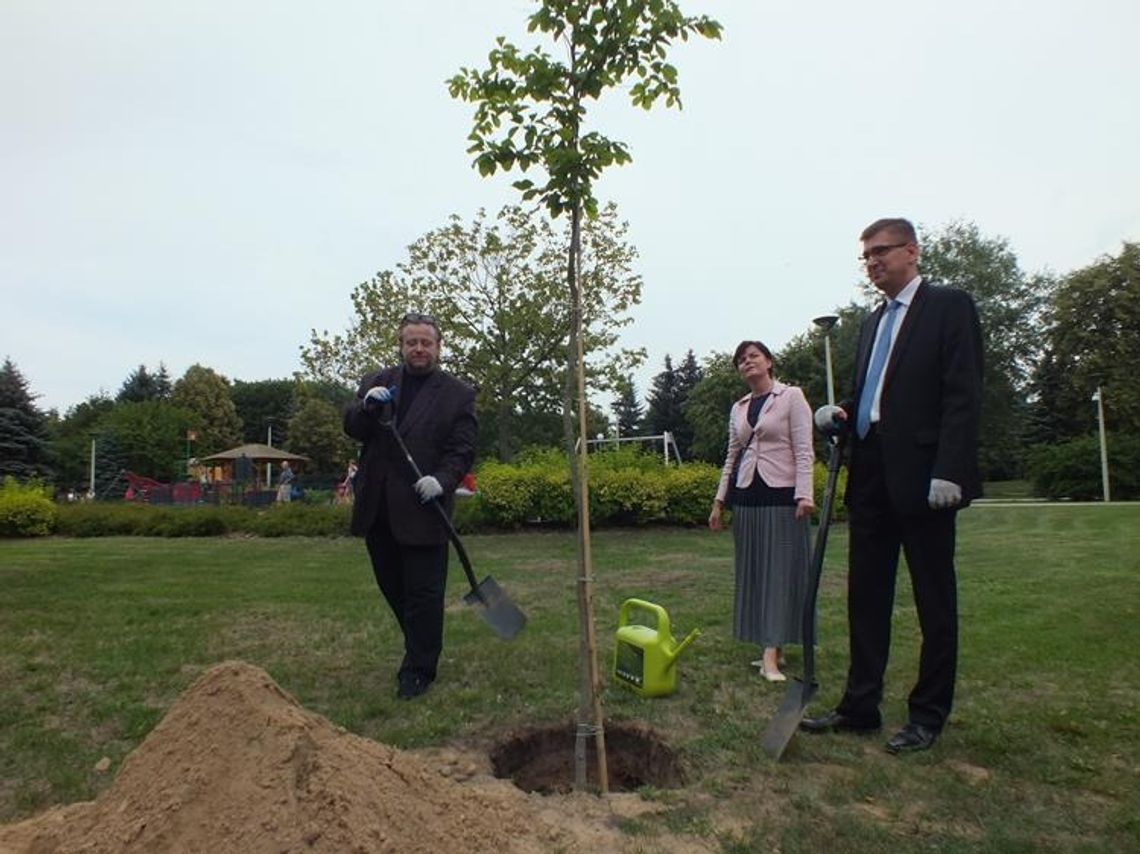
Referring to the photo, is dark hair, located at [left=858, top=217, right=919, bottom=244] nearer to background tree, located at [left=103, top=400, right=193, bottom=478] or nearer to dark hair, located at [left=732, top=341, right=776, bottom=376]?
dark hair, located at [left=732, top=341, right=776, bottom=376]

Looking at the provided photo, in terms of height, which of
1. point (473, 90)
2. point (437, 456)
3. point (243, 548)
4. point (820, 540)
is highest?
point (473, 90)

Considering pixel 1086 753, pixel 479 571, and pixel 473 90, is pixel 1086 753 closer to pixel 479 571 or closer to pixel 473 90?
pixel 473 90

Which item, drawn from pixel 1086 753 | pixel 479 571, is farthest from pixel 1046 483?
pixel 1086 753

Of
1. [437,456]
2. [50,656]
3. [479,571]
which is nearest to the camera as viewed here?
[437,456]

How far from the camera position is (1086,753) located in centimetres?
306

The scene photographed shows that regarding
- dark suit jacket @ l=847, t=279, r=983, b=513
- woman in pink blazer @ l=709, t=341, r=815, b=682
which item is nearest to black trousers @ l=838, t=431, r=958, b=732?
dark suit jacket @ l=847, t=279, r=983, b=513

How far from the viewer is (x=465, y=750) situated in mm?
3209

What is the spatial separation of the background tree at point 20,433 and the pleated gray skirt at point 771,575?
34.6 metres

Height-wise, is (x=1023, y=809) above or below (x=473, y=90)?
below

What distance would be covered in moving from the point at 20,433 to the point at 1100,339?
1736 inches

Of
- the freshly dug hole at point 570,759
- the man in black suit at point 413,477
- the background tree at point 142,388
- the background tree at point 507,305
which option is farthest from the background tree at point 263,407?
the freshly dug hole at point 570,759

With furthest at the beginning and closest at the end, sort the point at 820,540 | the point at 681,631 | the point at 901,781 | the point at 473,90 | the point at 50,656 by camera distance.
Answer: the point at 681,631 < the point at 50,656 < the point at 820,540 < the point at 473,90 < the point at 901,781

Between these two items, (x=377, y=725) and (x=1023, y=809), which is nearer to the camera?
(x=1023, y=809)

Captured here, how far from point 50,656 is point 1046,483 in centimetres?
3056
